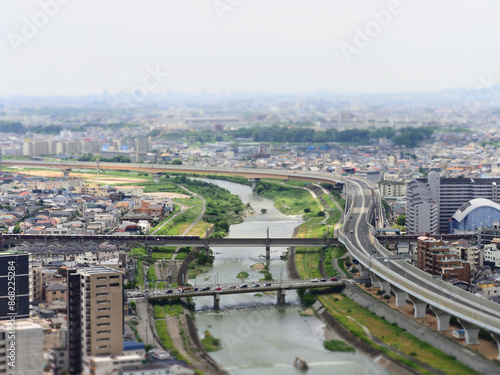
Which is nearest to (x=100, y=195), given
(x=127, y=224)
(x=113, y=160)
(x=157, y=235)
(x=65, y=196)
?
(x=65, y=196)

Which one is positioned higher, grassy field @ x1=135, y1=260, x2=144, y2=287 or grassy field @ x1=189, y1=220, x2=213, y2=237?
grassy field @ x1=189, y1=220, x2=213, y2=237

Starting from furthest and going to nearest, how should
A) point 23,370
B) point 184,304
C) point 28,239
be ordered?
point 28,239
point 184,304
point 23,370

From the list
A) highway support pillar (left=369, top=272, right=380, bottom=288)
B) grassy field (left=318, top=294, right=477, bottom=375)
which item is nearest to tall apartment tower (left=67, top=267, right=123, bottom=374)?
grassy field (left=318, top=294, right=477, bottom=375)

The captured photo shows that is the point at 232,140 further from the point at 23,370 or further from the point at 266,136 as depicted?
the point at 23,370

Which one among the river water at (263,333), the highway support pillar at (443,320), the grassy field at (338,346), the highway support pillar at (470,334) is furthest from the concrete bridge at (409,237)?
the highway support pillar at (470,334)

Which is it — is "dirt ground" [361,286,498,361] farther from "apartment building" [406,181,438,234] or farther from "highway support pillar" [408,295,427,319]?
"apartment building" [406,181,438,234]

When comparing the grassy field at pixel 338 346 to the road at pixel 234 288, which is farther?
the road at pixel 234 288

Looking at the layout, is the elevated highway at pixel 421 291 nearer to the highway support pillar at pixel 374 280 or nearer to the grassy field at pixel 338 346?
the highway support pillar at pixel 374 280
